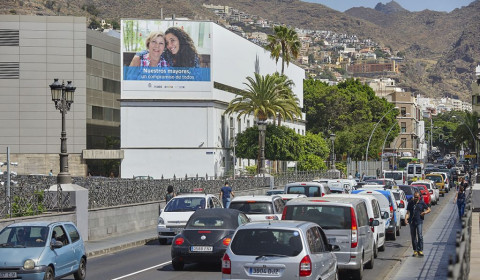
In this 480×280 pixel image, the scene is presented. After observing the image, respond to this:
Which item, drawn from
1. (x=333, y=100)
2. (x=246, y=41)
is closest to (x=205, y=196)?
(x=246, y=41)

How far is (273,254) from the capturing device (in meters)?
13.5

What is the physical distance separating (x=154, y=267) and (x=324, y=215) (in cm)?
543

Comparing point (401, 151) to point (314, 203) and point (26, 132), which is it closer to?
point (26, 132)

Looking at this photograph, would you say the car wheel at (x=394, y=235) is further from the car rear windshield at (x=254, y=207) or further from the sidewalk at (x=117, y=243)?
the sidewalk at (x=117, y=243)

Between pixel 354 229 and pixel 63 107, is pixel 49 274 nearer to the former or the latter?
pixel 354 229

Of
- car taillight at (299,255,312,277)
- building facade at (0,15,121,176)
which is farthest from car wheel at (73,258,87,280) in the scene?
building facade at (0,15,121,176)

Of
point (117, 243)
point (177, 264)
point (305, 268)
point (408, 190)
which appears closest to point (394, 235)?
point (117, 243)

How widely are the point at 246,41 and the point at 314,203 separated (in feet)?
243

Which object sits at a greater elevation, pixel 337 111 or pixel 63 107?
pixel 337 111

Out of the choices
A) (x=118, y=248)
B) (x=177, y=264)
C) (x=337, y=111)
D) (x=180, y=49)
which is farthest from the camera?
(x=337, y=111)

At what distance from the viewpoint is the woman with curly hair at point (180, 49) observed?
7869 cm

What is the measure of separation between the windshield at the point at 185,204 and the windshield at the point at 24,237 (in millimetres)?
Result: 11696

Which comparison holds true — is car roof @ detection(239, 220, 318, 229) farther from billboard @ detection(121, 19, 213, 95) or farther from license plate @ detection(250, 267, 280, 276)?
billboard @ detection(121, 19, 213, 95)

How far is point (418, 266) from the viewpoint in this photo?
20.9m
